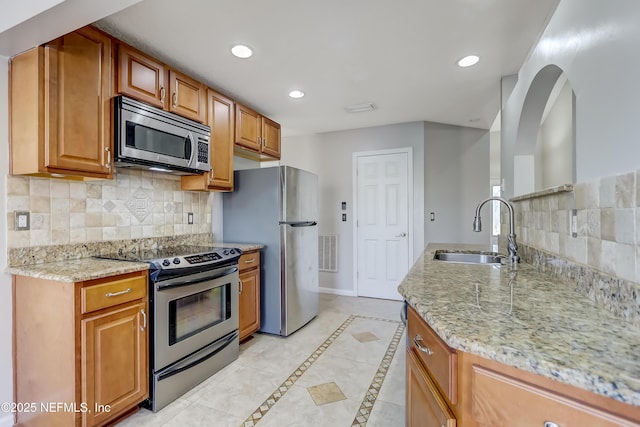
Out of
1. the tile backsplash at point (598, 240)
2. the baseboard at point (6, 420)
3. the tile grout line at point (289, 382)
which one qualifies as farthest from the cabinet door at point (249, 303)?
the tile backsplash at point (598, 240)

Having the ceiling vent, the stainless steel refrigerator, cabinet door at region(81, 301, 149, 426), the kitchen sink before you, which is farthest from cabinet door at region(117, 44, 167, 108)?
the kitchen sink

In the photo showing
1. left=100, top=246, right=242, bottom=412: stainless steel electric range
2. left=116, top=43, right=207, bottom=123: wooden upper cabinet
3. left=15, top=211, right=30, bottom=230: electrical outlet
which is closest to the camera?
left=15, top=211, right=30, bottom=230: electrical outlet

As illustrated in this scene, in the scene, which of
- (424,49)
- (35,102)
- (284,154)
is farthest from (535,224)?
(284,154)

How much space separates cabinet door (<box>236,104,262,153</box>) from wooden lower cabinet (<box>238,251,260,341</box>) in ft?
3.56

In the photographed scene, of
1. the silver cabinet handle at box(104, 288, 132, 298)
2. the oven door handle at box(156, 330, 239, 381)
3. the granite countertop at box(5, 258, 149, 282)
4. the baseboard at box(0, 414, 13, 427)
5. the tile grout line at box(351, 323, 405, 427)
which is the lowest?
the tile grout line at box(351, 323, 405, 427)

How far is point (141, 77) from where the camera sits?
1981 mm

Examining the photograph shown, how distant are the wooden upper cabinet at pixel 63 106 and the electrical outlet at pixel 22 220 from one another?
24 centimetres

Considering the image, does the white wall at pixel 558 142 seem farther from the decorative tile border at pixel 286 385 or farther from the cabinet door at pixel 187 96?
the cabinet door at pixel 187 96

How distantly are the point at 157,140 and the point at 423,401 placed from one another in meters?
2.12

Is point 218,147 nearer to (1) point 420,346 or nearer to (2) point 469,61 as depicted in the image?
(2) point 469,61

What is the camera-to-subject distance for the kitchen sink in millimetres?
2082

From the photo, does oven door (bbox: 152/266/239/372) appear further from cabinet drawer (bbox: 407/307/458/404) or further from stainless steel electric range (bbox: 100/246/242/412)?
cabinet drawer (bbox: 407/307/458/404)

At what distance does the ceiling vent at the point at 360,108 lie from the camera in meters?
3.27

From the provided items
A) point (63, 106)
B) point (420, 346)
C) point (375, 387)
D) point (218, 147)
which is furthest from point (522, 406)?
point (218, 147)
